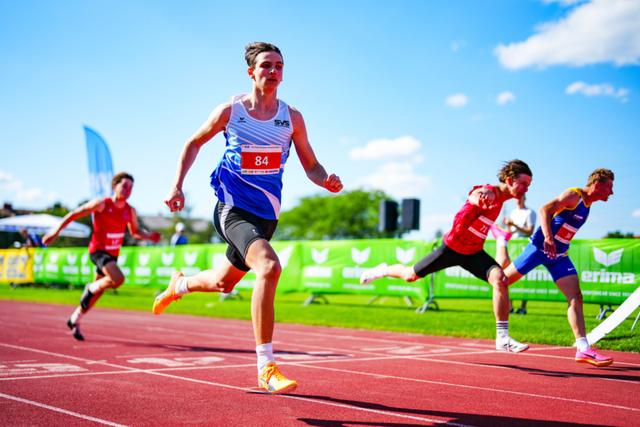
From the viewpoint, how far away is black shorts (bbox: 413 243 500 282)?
26.1ft

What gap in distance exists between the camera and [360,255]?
17.5m

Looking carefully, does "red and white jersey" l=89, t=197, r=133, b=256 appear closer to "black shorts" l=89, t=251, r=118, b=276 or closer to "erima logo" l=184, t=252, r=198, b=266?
"black shorts" l=89, t=251, r=118, b=276

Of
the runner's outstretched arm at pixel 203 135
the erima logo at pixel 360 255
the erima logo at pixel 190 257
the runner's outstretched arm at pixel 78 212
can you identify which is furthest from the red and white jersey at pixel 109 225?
the erima logo at pixel 190 257

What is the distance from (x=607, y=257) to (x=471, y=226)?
252 inches

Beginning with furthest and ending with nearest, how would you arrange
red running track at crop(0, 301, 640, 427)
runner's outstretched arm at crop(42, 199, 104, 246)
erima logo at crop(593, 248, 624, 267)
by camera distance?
erima logo at crop(593, 248, 624, 267), runner's outstretched arm at crop(42, 199, 104, 246), red running track at crop(0, 301, 640, 427)

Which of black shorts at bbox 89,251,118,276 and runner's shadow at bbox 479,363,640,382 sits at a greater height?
black shorts at bbox 89,251,118,276

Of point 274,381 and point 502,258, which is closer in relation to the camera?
point 274,381

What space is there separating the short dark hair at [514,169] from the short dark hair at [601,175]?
73 cm

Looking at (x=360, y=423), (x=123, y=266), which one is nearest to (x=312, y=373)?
(x=360, y=423)

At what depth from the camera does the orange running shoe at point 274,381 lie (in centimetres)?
454

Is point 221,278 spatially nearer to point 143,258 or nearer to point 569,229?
point 569,229

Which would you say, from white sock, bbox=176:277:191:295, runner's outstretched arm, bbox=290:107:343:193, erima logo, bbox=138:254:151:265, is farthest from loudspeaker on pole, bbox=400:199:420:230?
runner's outstretched arm, bbox=290:107:343:193

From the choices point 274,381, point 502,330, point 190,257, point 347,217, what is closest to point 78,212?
point 502,330

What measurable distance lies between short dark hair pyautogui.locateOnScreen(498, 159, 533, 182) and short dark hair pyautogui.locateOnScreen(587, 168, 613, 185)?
0.73 m
